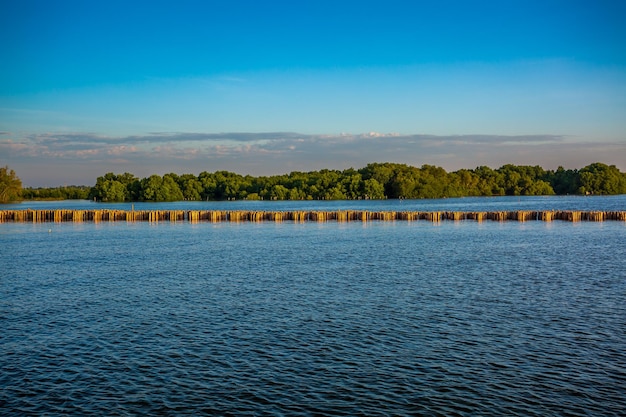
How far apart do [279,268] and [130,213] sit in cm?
5310

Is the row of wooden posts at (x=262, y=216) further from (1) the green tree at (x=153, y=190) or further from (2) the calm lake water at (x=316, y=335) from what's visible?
(1) the green tree at (x=153, y=190)

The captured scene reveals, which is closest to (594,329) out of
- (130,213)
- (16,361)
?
(16,361)

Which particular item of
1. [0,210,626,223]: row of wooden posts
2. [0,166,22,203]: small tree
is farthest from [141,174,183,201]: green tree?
[0,210,626,223]: row of wooden posts

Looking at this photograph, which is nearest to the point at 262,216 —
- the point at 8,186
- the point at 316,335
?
the point at 316,335

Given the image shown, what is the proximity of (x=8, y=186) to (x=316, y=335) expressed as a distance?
556ft

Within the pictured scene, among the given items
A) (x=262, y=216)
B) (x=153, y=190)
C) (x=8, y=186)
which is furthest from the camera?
(x=153, y=190)

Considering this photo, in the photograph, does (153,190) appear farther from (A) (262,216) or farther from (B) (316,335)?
(B) (316,335)

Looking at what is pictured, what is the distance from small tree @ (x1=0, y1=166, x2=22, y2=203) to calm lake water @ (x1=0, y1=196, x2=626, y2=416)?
14085 centimetres

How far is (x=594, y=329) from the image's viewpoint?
58.3 feet

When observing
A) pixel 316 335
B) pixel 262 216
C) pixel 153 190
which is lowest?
pixel 316 335

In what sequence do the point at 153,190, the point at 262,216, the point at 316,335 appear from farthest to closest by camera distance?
the point at 153,190 → the point at 262,216 → the point at 316,335

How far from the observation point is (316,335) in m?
17.6

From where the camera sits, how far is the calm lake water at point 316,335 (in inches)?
499

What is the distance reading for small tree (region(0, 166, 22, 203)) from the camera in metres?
158
